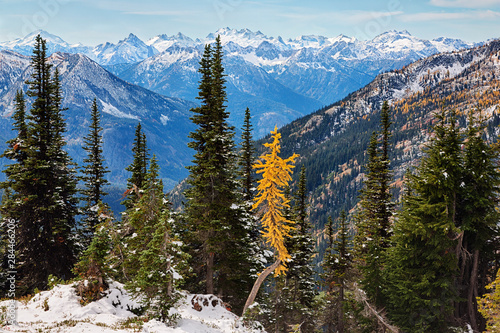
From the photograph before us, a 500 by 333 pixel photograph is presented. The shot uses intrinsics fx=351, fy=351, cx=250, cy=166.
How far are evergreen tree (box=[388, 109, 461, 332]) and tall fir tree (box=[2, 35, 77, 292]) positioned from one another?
29.1m

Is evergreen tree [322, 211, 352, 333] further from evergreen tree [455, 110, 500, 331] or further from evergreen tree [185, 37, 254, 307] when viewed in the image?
evergreen tree [455, 110, 500, 331]

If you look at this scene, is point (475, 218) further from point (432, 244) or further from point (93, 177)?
point (93, 177)

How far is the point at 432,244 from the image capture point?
25547 millimetres

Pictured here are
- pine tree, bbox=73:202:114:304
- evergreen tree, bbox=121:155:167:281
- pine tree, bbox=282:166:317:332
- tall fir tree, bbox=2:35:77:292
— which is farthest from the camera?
pine tree, bbox=282:166:317:332

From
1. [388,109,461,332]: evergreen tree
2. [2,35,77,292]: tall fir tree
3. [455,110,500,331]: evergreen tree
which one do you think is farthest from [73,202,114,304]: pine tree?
[455,110,500,331]: evergreen tree

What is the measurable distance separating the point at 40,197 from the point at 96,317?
1681cm

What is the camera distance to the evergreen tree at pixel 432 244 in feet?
81.1

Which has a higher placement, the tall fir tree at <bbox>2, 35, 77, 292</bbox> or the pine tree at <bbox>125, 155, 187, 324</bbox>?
the tall fir tree at <bbox>2, 35, 77, 292</bbox>

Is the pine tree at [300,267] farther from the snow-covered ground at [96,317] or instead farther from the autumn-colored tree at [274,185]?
the autumn-colored tree at [274,185]

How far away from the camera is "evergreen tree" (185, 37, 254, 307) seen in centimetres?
2878

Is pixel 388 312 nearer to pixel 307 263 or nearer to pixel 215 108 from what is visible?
pixel 307 263

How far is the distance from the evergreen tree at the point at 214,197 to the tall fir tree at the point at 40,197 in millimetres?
12256

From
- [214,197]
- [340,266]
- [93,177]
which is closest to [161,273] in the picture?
[214,197]

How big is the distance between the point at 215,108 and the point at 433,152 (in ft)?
57.9
